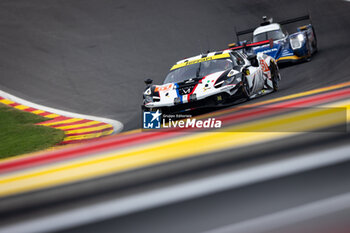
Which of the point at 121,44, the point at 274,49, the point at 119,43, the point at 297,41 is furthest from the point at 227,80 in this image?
the point at 119,43

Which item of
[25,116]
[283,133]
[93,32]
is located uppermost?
[93,32]

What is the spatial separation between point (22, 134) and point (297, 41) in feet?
24.1

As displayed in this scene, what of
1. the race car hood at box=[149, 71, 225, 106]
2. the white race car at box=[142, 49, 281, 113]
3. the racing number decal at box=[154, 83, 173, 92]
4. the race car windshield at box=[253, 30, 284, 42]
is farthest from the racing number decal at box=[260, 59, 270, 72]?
the race car windshield at box=[253, 30, 284, 42]

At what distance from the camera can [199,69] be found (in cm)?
783

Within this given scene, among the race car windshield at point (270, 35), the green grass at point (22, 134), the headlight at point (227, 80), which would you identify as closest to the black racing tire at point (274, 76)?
the headlight at point (227, 80)

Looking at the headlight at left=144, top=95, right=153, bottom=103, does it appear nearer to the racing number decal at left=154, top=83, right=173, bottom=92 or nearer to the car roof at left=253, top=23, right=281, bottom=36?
the racing number decal at left=154, top=83, right=173, bottom=92

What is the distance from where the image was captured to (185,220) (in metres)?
1.73

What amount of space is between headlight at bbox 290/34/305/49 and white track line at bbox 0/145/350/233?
430 inches

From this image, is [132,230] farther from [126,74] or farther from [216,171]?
[126,74]

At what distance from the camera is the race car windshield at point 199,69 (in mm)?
7648

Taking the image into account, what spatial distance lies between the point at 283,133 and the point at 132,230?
2.30 ft

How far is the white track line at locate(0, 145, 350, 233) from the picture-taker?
173cm

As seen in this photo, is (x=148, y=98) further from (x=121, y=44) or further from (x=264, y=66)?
(x=121, y=44)

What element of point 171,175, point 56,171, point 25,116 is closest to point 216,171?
point 171,175
